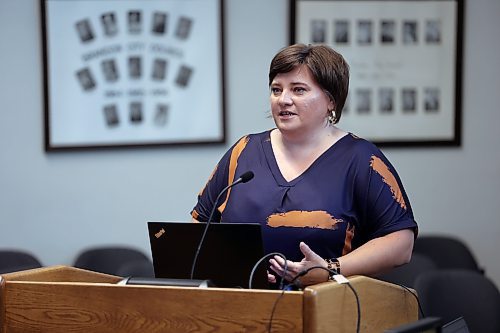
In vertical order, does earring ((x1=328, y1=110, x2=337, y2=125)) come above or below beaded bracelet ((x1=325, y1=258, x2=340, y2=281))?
above

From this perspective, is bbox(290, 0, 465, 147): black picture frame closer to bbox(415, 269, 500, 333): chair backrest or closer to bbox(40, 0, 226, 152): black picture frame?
bbox(40, 0, 226, 152): black picture frame

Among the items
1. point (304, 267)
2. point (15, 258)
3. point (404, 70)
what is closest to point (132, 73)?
point (15, 258)

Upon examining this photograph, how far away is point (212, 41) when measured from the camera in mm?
4547

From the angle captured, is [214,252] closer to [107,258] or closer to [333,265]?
[333,265]

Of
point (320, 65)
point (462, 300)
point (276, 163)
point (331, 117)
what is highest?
point (320, 65)

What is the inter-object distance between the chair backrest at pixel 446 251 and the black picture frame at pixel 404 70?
53 cm

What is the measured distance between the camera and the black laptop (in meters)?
2.02

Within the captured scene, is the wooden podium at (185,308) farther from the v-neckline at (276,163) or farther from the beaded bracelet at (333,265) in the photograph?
the v-neckline at (276,163)

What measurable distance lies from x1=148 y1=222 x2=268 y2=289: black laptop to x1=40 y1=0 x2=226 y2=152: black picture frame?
8.02 ft

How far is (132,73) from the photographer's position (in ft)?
14.9

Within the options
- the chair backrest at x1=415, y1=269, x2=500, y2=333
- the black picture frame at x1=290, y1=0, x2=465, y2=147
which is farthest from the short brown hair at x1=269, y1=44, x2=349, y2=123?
the black picture frame at x1=290, y1=0, x2=465, y2=147

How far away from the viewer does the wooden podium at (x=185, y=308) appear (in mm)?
1793

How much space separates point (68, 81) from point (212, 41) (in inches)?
31.2

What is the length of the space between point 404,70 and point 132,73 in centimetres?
150
